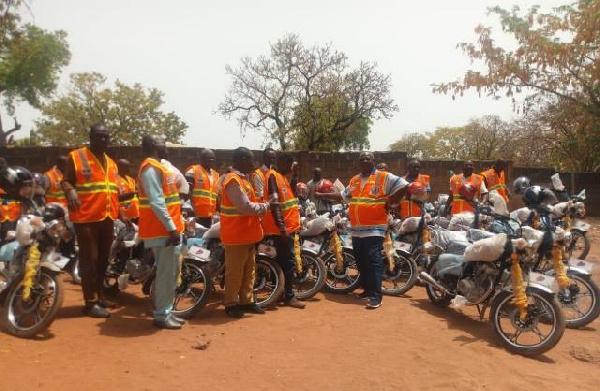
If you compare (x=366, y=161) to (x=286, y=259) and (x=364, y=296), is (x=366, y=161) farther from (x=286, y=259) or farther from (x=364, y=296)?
(x=364, y=296)

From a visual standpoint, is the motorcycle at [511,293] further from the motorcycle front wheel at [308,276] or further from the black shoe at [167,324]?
the black shoe at [167,324]

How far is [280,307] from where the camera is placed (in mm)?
5727

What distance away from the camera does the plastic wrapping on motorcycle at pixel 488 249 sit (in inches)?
196

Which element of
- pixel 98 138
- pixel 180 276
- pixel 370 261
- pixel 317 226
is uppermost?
pixel 98 138

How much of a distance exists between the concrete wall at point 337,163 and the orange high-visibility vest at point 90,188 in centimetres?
585

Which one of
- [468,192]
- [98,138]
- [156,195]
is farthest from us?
[468,192]

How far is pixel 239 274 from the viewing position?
16.9 feet

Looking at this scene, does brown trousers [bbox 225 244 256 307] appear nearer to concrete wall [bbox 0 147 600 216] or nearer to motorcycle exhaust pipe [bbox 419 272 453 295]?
motorcycle exhaust pipe [bbox 419 272 453 295]

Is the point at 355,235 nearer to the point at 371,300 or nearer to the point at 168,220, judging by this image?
the point at 371,300

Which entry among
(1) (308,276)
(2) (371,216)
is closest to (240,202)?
(1) (308,276)

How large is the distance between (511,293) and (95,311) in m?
4.21

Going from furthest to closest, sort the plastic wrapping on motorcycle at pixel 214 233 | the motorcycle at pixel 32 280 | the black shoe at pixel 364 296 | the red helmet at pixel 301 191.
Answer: the red helmet at pixel 301 191 → the black shoe at pixel 364 296 → the plastic wrapping on motorcycle at pixel 214 233 → the motorcycle at pixel 32 280

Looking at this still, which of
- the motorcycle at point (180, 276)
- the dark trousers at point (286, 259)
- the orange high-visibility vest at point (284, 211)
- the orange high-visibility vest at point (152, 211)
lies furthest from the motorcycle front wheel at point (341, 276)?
the orange high-visibility vest at point (152, 211)

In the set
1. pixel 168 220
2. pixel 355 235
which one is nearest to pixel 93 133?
pixel 168 220
